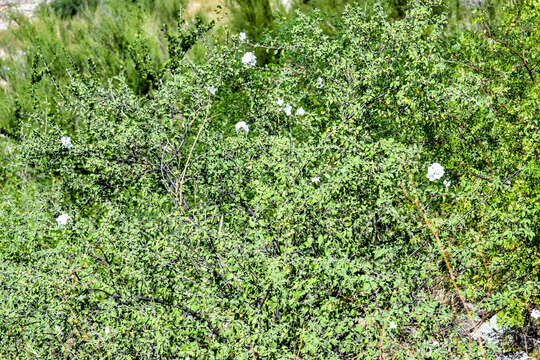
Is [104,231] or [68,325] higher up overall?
[104,231]

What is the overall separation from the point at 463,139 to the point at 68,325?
2.30 m

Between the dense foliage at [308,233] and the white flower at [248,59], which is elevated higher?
the white flower at [248,59]

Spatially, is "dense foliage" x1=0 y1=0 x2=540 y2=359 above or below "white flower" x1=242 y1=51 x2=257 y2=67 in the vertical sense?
below

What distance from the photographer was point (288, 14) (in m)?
6.86

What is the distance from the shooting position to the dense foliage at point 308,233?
2.16 meters

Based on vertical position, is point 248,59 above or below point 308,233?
above

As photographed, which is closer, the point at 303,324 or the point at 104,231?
the point at 303,324

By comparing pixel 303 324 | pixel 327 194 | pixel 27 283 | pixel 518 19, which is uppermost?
pixel 518 19

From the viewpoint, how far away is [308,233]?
8.03 feet

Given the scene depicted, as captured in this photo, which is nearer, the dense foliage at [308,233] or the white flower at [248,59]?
the dense foliage at [308,233]

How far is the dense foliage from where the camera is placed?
216 cm

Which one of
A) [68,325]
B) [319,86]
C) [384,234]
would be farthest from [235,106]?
[68,325]

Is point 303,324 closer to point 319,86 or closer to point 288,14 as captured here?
point 319,86

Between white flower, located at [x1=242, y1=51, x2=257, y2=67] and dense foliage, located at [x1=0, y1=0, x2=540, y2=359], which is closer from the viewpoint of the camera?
dense foliage, located at [x1=0, y1=0, x2=540, y2=359]
